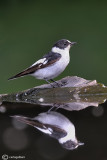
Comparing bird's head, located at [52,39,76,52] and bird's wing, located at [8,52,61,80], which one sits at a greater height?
bird's head, located at [52,39,76,52]

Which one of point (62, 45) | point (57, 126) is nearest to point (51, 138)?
point (57, 126)

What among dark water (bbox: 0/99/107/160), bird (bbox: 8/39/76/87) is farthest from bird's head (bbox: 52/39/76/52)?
dark water (bbox: 0/99/107/160)

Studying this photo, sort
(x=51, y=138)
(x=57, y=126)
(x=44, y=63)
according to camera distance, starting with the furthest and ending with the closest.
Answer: (x=44, y=63)
(x=57, y=126)
(x=51, y=138)

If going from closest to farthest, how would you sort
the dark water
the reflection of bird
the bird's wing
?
the dark water < the reflection of bird < the bird's wing

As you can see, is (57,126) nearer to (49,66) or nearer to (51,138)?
(51,138)

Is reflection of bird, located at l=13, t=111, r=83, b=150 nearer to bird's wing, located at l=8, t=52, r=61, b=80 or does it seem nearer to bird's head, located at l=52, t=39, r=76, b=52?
bird's wing, located at l=8, t=52, r=61, b=80

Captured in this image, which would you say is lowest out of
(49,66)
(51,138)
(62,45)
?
(51,138)

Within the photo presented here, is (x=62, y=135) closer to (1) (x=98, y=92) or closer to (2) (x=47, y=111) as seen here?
(2) (x=47, y=111)

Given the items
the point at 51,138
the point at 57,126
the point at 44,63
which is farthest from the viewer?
the point at 44,63

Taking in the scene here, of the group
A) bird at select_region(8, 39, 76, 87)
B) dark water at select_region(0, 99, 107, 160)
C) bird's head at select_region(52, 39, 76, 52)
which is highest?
bird's head at select_region(52, 39, 76, 52)
